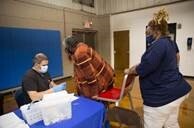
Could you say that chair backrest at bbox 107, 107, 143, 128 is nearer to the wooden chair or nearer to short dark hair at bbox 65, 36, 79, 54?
the wooden chair

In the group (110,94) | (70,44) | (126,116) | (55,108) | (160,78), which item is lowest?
(126,116)

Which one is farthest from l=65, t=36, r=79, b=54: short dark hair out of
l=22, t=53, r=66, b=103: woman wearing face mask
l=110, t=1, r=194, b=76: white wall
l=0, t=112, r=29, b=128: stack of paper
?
l=110, t=1, r=194, b=76: white wall

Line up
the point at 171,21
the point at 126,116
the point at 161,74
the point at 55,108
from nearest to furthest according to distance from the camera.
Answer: the point at 55,108 → the point at 161,74 → the point at 126,116 → the point at 171,21

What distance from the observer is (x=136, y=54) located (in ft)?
22.3

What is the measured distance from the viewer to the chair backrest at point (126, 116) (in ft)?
5.60

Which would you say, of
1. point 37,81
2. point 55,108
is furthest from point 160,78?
point 37,81

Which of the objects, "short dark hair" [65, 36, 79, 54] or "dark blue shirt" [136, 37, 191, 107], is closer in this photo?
"dark blue shirt" [136, 37, 191, 107]

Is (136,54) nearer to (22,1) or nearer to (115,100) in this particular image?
(22,1)

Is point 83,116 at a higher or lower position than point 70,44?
lower

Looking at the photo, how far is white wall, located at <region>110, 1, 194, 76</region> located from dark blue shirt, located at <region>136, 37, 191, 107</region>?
15.1 ft

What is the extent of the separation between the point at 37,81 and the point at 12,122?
0.84 metres

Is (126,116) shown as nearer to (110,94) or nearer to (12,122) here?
(110,94)

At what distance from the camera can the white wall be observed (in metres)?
5.41

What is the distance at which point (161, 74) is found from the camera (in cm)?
152
